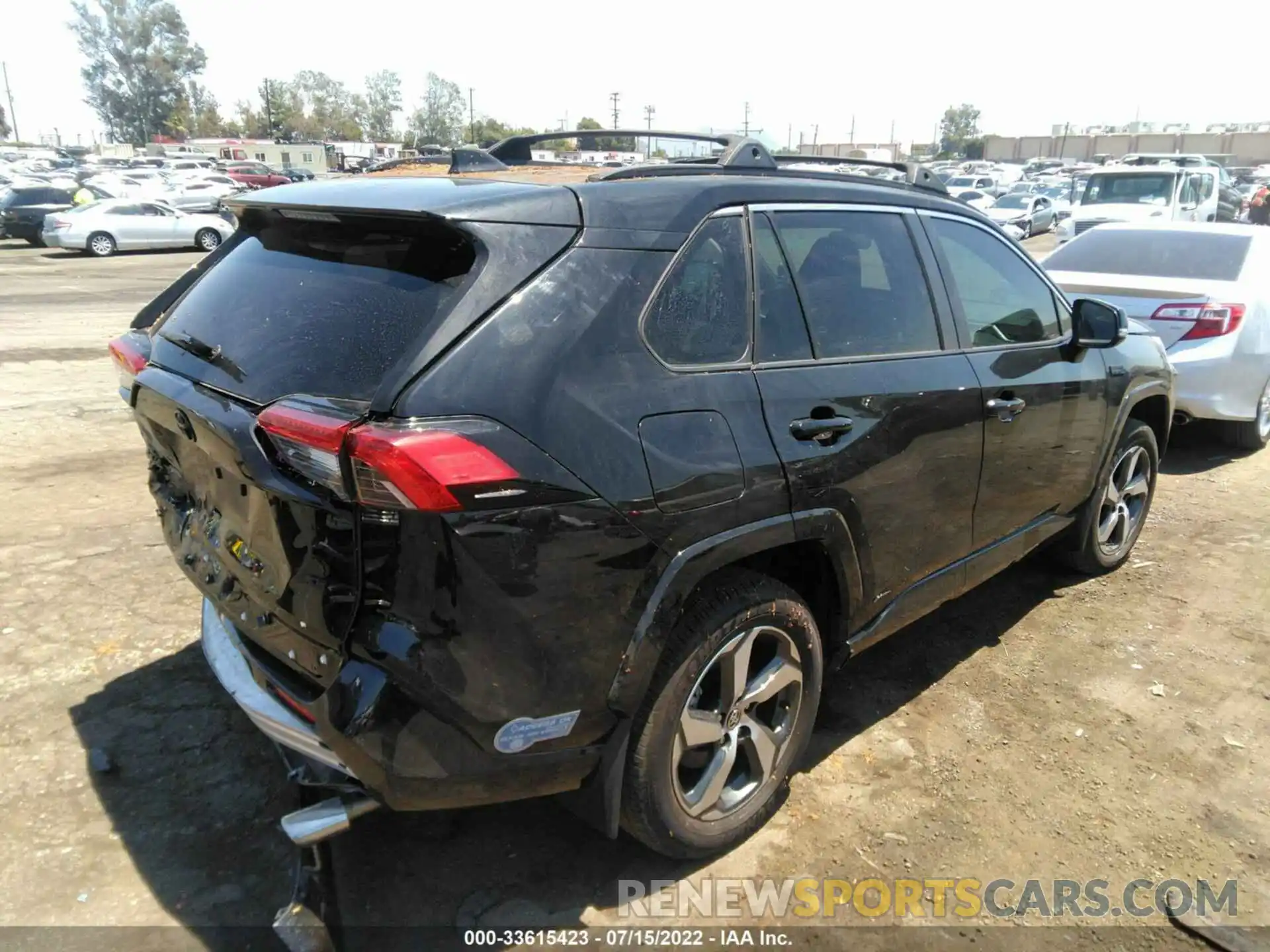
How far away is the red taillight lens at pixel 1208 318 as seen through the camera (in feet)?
21.4

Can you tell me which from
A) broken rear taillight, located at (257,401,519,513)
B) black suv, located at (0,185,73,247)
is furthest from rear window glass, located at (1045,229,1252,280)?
black suv, located at (0,185,73,247)

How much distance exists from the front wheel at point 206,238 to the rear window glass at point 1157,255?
2282cm

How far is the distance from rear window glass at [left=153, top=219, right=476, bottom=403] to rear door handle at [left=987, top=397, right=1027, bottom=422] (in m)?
2.13

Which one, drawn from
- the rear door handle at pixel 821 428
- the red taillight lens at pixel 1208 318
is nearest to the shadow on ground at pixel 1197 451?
the red taillight lens at pixel 1208 318

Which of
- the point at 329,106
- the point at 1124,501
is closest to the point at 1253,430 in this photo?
the point at 1124,501

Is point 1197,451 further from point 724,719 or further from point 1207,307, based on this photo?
point 724,719

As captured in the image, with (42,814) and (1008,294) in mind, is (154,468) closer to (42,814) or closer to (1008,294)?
(42,814)

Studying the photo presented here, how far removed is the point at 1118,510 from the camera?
481 cm

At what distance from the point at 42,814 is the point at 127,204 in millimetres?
24832

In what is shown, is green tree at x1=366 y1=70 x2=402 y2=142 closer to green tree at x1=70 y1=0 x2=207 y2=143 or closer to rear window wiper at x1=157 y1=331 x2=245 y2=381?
green tree at x1=70 y1=0 x2=207 y2=143

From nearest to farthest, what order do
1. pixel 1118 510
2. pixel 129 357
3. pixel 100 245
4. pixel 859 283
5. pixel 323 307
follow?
pixel 323 307, pixel 129 357, pixel 859 283, pixel 1118 510, pixel 100 245

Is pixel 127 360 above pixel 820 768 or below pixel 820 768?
above

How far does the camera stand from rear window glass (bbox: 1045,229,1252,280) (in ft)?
23.4

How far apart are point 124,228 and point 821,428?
1000 inches
